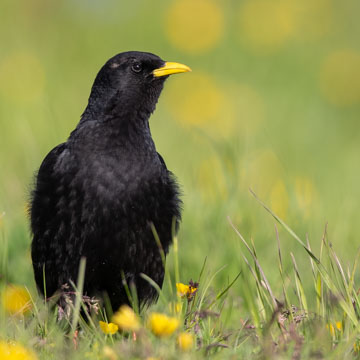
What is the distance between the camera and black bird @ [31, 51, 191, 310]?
3.91 metres

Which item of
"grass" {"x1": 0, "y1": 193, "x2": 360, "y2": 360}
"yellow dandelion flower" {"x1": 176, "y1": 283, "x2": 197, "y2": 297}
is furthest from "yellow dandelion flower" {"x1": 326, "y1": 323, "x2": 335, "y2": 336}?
"yellow dandelion flower" {"x1": 176, "y1": 283, "x2": 197, "y2": 297}

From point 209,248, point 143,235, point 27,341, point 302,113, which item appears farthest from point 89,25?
Result: point 27,341

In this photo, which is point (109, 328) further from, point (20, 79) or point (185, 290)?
point (20, 79)

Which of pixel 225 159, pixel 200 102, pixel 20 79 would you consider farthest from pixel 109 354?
pixel 200 102

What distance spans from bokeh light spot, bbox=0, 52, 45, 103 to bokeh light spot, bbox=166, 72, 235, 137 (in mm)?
1429

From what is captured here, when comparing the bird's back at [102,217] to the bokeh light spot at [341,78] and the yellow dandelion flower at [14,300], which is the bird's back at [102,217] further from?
the bokeh light spot at [341,78]

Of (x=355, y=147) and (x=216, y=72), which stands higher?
(x=216, y=72)

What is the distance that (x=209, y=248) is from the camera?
191 inches

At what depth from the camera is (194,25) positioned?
10039 mm

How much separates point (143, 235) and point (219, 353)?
113 centimetres

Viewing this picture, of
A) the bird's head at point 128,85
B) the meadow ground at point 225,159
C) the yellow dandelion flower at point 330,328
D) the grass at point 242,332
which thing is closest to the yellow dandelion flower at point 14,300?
the meadow ground at point 225,159

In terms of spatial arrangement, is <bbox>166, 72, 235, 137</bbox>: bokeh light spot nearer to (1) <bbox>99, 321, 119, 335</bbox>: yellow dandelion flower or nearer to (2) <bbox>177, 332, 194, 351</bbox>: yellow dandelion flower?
(1) <bbox>99, 321, 119, 335</bbox>: yellow dandelion flower

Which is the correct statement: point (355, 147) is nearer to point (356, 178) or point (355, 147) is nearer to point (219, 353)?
point (356, 178)

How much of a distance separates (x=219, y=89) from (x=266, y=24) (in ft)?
4.26
